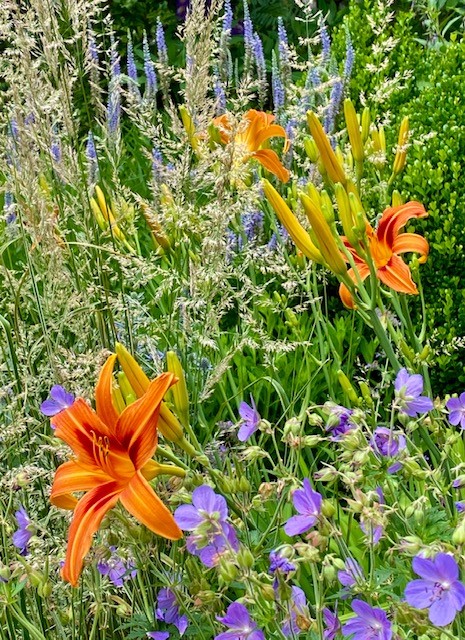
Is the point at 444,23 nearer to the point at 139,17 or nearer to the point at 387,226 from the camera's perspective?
the point at 139,17

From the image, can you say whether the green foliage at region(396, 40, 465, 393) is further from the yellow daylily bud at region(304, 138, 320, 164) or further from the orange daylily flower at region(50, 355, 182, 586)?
the orange daylily flower at region(50, 355, 182, 586)

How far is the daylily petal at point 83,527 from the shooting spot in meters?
1.07

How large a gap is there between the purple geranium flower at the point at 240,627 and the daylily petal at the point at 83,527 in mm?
213

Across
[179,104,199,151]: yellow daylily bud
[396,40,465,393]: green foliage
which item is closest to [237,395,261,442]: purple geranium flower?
[179,104,199,151]: yellow daylily bud

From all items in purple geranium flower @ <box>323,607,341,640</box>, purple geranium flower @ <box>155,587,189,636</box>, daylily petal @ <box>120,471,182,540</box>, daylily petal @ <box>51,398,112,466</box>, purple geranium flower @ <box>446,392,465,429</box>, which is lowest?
purple geranium flower @ <box>155,587,189,636</box>

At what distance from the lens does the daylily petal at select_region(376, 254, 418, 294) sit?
1.59 meters

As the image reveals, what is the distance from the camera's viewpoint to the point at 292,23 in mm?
4805

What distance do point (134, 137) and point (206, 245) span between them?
2.81m

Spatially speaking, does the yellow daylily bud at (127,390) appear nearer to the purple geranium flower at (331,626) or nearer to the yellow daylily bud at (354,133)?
the purple geranium flower at (331,626)

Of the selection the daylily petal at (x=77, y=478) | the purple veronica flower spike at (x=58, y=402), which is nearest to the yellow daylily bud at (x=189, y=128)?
the purple veronica flower spike at (x=58, y=402)

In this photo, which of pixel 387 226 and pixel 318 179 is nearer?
pixel 387 226

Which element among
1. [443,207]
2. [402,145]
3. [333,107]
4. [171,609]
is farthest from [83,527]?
[333,107]

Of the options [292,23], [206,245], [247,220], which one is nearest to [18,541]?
[206,245]

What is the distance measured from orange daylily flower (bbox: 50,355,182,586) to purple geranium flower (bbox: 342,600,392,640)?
0.82 feet
